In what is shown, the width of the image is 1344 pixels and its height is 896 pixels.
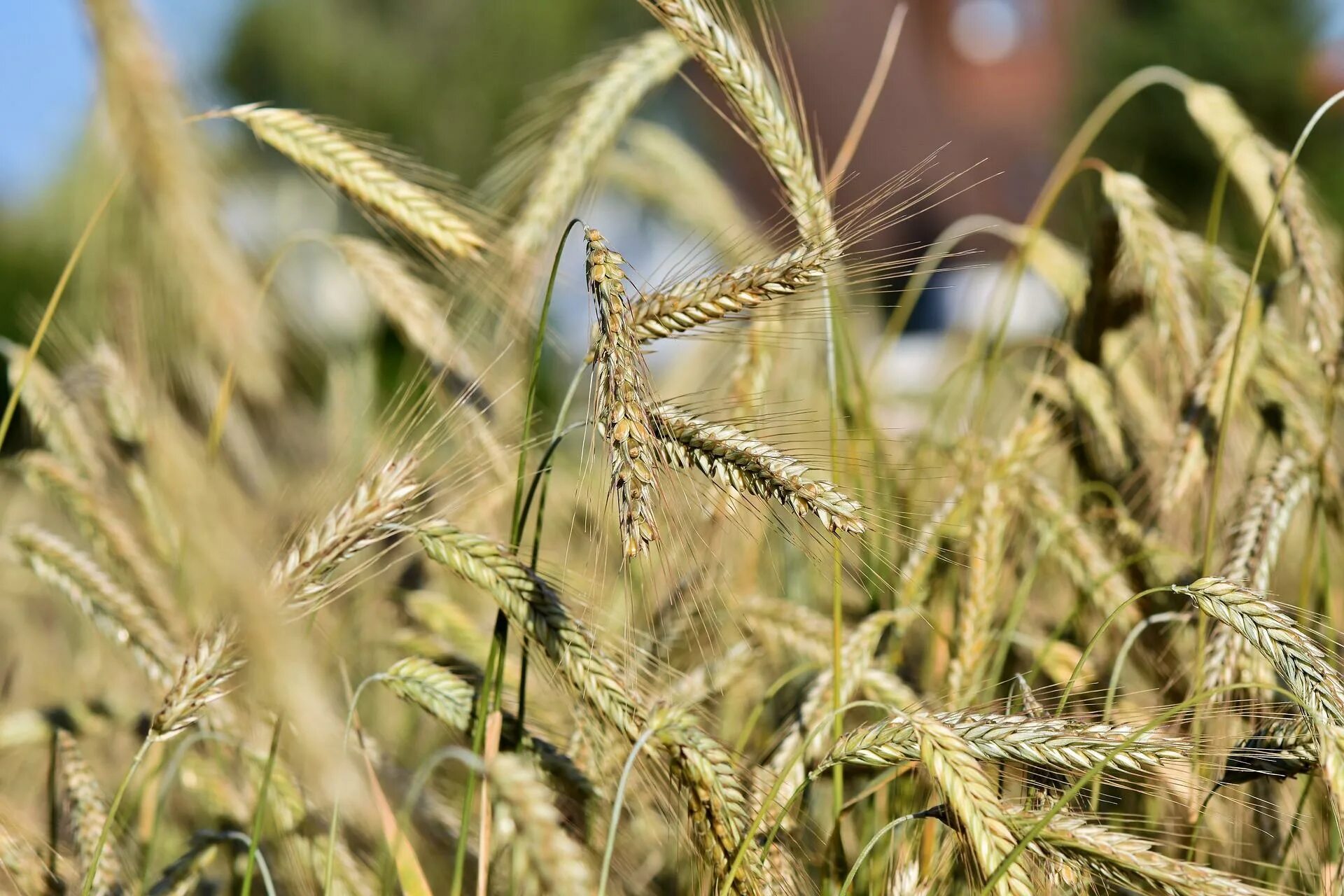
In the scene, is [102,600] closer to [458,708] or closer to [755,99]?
[458,708]

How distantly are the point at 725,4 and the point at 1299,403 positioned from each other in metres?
1.08

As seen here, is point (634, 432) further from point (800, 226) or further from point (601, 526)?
point (800, 226)

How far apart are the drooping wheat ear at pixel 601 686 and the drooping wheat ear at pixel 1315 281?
3.60 ft

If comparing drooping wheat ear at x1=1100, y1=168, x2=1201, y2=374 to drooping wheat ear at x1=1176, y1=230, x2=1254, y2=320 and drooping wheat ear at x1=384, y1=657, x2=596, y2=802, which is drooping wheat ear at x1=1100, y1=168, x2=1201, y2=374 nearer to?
Answer: drooping wheat ear at x1=1176, y1=230, x2=1254, y2=320

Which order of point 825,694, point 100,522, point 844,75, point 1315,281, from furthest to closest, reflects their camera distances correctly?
point 844,75
point 100,522
point 1315,281
point 825,694

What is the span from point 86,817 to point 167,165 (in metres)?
0.80

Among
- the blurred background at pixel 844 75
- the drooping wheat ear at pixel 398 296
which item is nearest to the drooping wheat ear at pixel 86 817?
the drooping wheat ear at pixel 398 296

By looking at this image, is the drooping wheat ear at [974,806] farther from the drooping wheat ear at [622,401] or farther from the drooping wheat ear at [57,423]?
the drooping wheat ear at [57,423]

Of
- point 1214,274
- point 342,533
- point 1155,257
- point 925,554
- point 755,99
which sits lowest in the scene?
point 342,533

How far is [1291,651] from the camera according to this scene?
99cm

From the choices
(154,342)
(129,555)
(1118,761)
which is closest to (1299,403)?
(1118,761)

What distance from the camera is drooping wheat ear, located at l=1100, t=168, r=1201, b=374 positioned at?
162 centimetres

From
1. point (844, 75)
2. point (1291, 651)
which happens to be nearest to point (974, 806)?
point (1291, 651)

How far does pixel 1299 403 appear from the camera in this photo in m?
1.68
